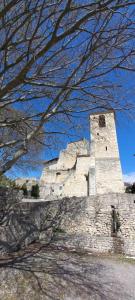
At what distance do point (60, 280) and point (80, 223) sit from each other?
5.10 m

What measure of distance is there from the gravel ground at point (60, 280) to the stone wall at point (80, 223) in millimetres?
2063

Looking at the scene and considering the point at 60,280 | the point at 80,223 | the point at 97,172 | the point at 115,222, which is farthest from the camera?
the point at 97,172

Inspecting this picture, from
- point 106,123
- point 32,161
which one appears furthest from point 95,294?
point 106,123

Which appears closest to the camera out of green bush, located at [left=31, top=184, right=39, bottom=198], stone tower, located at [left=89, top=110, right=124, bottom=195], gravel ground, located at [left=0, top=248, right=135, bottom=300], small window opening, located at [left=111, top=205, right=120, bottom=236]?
gravel ground, located at [left=0, top=248, right=135, bottom=300]

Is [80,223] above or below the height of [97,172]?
below

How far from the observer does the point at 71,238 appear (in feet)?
27.1

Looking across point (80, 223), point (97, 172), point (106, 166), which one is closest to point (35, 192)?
point (97, 172)

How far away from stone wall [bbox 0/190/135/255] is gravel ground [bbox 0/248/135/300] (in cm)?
206

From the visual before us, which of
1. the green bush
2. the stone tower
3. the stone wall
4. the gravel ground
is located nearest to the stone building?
the stone tower

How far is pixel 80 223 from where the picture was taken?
911cm

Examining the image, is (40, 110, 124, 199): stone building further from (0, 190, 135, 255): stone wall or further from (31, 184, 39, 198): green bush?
(0, 190, 135, 255): stone wall

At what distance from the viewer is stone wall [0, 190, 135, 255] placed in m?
7.96

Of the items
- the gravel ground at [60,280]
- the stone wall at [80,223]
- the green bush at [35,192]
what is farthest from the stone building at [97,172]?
the gravel ground at [60,280]

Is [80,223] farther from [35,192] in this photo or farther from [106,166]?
[35,192]
